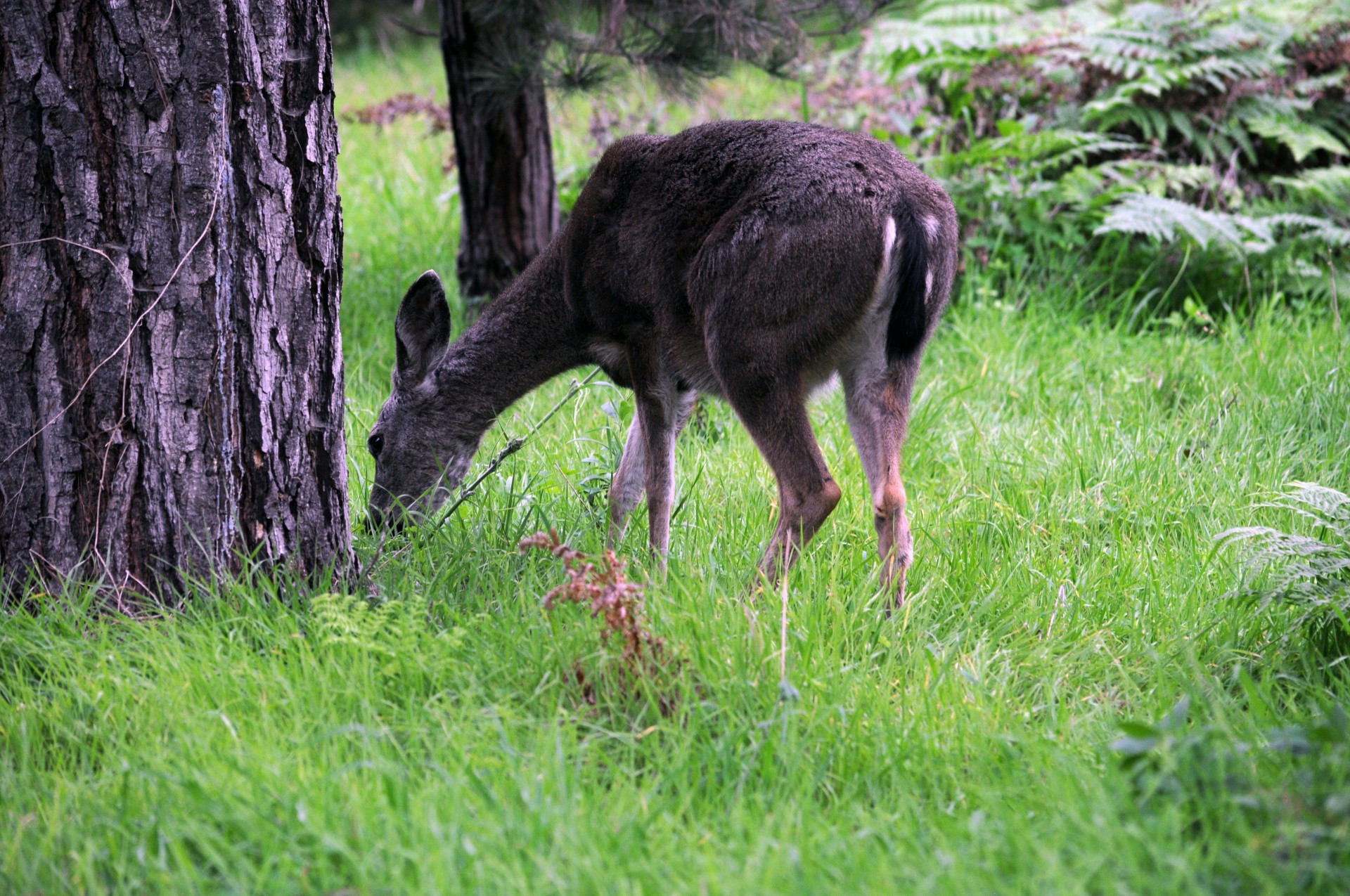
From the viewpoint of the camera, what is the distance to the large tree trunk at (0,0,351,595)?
293 cm

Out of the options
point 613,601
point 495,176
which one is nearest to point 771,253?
point 613,601

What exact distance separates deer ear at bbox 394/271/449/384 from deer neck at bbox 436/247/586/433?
8 centimetres

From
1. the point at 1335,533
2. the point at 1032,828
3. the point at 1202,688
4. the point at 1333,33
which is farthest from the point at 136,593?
the point at 1333,33

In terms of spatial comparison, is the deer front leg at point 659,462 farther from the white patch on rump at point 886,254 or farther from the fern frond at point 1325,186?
the fern frond at point 1325,186

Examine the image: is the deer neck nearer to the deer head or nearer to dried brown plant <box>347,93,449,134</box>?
the deer head

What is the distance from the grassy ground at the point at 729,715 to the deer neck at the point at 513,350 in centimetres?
32

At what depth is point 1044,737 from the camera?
2604 mm

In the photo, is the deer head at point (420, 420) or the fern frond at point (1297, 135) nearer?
the deer head at point (420, 420)

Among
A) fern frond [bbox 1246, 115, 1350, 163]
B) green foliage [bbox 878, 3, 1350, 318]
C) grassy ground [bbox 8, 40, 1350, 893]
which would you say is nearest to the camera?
grassy ground [bbox 8, 40, 1350, 893]

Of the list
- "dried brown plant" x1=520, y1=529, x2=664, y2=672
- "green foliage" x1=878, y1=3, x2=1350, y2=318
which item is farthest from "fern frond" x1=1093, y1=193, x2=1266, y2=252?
"dried brown plant" x1=520, y1=529, x2=664, y2=672

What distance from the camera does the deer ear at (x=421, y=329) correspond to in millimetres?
4441

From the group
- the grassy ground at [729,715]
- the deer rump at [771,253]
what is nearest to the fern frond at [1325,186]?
the grassy ground at [729,715]

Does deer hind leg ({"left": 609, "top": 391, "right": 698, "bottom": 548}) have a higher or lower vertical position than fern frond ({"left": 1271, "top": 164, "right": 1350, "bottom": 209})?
lower

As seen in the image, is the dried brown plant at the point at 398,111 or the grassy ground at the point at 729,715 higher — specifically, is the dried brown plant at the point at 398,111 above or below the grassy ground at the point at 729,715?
above
